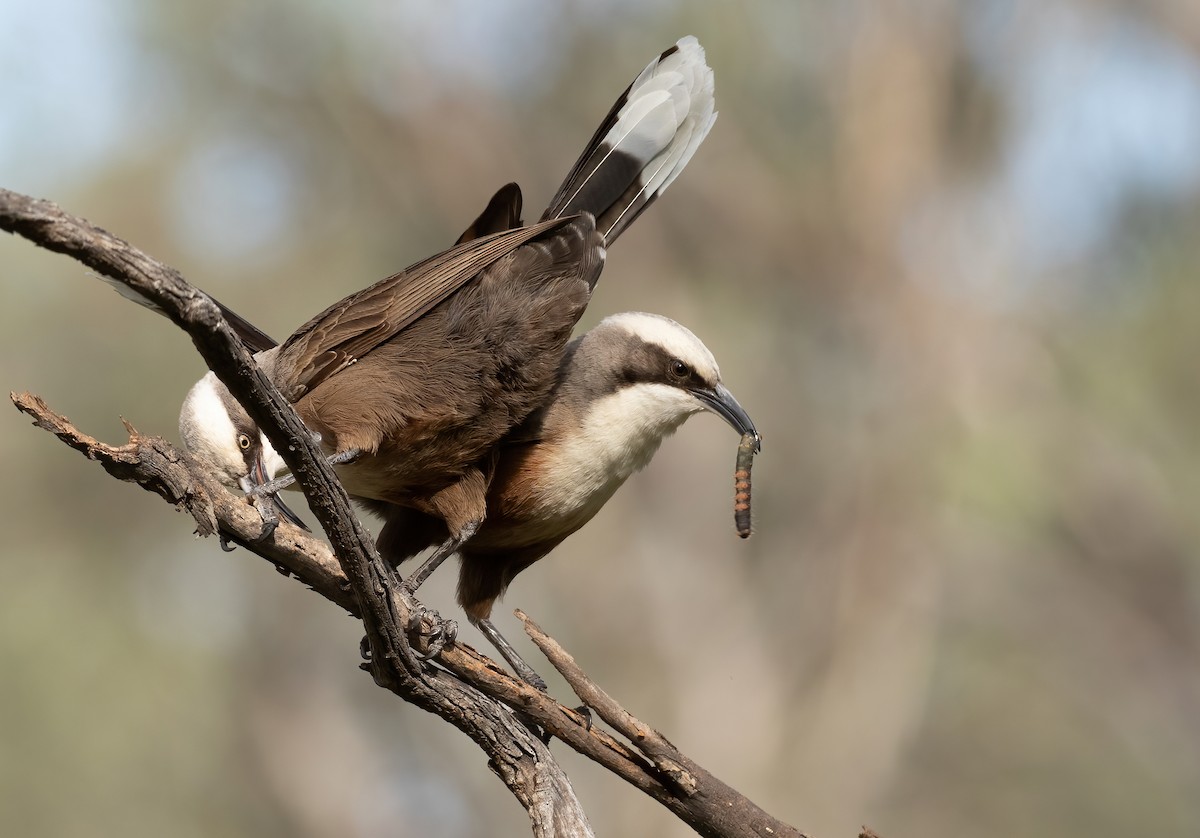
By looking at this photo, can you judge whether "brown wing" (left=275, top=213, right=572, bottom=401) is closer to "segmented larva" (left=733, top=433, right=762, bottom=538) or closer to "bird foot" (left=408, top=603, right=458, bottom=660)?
"bird foot" (left=408, top=603, right=458, bottom=660)

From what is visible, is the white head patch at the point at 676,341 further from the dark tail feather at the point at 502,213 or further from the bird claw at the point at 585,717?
the bird claw at the point at 585,717

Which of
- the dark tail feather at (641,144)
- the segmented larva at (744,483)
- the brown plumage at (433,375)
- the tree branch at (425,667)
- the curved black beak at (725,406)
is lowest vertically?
the tree branch at (425,667)

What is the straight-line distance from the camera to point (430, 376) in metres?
3.46

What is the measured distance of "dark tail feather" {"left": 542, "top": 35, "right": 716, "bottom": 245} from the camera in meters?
4.15

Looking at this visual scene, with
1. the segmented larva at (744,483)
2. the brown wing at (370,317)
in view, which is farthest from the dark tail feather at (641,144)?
the segmented larva at (744,483)

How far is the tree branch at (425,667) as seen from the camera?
271 centimetres

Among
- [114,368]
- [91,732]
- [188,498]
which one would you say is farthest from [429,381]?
[91,732]

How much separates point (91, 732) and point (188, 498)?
12.8m

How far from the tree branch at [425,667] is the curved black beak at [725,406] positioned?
3.40 feet

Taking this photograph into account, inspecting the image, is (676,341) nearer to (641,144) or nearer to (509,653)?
(641,144)

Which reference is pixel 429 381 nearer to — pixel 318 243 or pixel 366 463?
pixel 366 463

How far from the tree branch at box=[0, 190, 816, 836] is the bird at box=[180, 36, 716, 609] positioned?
33 cm

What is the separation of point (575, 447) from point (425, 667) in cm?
90

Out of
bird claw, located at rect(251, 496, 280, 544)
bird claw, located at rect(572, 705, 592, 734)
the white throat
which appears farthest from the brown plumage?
bird claw, located at rect(572, 705, 592, 734)
